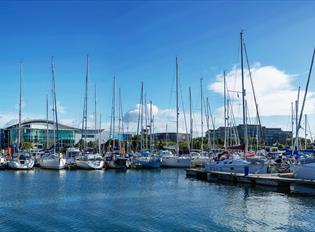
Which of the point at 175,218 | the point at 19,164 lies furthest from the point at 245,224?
the point at 19,164

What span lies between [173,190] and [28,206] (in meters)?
16.0

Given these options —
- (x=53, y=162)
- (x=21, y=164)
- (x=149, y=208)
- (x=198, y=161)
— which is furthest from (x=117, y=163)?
(x=149, y=208)

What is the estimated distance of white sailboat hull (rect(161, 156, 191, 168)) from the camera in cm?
7569

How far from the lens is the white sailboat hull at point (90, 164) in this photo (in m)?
66.1

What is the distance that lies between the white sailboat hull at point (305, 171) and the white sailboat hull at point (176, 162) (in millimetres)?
35253

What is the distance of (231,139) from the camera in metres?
89.1

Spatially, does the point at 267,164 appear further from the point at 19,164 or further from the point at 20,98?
the point at 20,98

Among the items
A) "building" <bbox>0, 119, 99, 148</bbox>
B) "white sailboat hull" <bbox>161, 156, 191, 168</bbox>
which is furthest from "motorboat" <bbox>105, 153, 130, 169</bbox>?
"building" <bbox>0, 119, 99, 148</bbox>

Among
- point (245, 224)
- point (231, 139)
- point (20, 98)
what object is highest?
point (20, 98)

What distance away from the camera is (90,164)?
66.1 meters

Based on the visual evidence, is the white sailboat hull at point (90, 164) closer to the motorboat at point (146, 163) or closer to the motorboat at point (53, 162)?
the motorboat at point (53, 162)

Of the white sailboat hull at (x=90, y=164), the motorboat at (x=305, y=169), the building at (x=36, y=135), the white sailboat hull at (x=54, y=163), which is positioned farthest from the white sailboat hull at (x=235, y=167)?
the building at (x=36, y=135)

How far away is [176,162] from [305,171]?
37993 millimetres

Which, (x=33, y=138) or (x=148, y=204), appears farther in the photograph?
(x=33, y=138)
